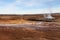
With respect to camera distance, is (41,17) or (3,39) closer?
(3,39)

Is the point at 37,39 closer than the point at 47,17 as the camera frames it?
Yes

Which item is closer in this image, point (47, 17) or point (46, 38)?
point (46, 38)

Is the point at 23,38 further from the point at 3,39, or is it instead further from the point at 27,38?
the point at 3,39

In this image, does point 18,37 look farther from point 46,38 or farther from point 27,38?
point 46,38

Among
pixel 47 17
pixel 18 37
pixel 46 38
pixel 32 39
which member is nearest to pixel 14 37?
pixel 18 37

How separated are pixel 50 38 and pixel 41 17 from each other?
664cm

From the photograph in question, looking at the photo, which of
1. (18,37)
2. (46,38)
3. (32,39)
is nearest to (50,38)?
(46,38)

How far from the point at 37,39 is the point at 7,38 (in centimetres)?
109

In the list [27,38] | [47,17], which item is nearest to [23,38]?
[27,38]

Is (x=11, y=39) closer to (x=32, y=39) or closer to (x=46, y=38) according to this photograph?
(x=32, y=39)

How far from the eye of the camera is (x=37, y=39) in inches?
253

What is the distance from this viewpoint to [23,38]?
6.62 meters

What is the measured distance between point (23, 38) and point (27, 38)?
149 mm

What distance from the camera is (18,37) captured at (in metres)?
6.78
